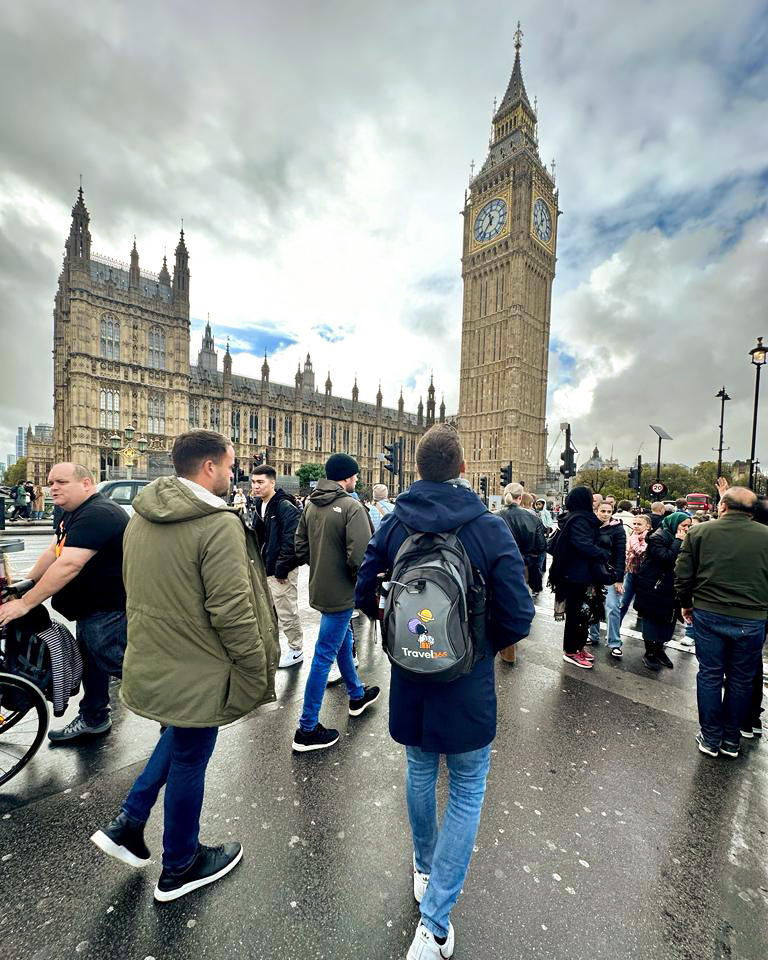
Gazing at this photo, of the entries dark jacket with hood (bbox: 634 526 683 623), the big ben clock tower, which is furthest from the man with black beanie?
the big ben clock tower

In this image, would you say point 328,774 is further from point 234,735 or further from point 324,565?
point 324,565

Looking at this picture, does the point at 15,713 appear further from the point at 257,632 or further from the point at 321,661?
the point at 257,632

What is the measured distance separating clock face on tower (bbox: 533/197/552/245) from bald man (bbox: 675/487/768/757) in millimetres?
75113

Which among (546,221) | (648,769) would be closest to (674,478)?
(546,221)

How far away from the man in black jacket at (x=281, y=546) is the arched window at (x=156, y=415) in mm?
48182

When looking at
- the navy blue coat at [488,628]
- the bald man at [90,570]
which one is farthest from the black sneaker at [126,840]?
the navy blue coat at [488,628]

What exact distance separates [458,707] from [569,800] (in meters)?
1.71

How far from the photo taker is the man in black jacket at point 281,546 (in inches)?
171

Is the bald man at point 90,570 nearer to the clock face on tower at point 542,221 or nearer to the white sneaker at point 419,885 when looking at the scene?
the white sneaker at point 419,885

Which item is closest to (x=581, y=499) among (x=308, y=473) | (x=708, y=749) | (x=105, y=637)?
(x=708, y=749)

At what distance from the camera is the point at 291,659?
15.4ft

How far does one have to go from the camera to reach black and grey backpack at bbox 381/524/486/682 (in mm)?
1636

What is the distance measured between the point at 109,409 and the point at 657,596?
51237 mm

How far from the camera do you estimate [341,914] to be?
1908 mm
